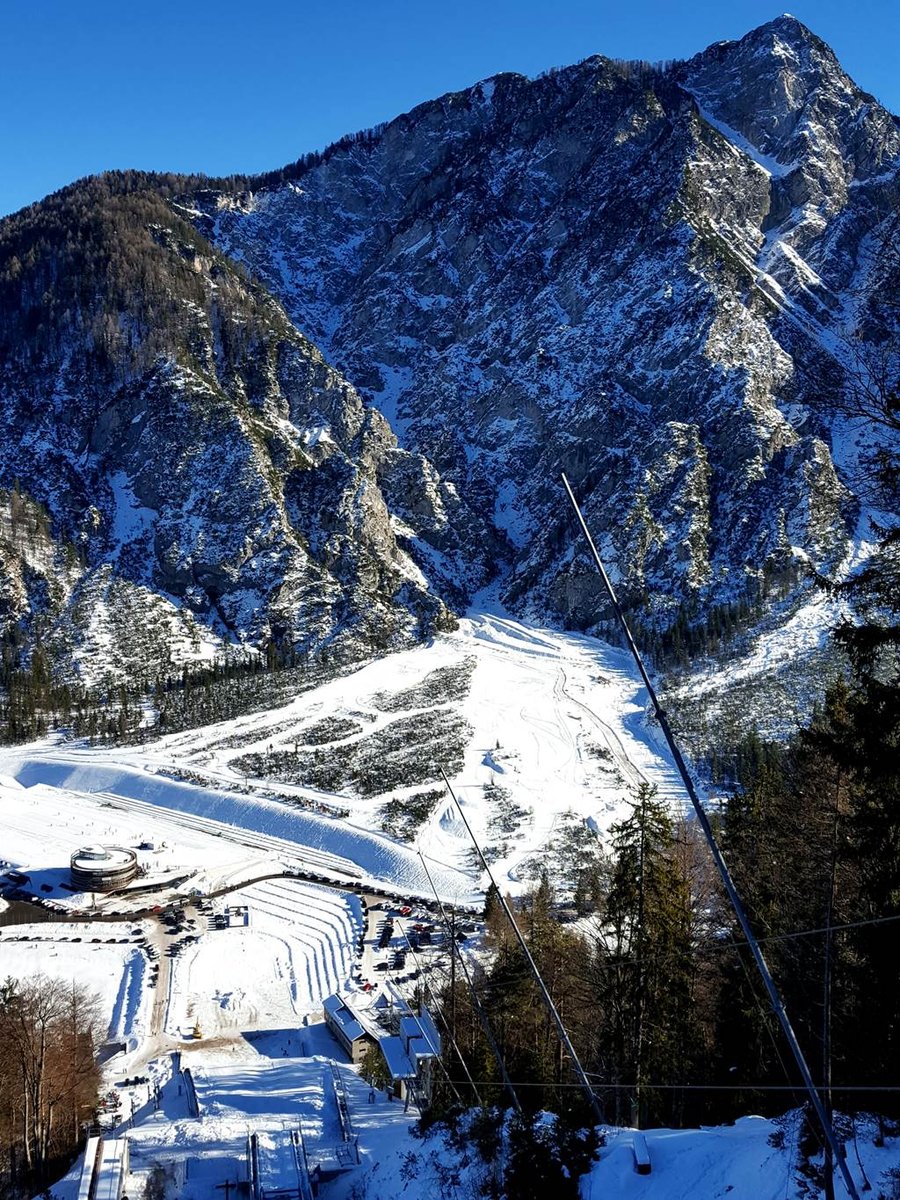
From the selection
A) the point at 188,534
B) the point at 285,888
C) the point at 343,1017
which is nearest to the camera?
the point at 343,1017

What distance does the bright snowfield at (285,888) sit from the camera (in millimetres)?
21312

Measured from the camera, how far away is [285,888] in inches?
2512

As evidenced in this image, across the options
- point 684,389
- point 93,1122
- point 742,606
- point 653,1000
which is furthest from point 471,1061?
point 684,389

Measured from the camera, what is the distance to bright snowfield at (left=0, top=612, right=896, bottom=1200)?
21312 mm

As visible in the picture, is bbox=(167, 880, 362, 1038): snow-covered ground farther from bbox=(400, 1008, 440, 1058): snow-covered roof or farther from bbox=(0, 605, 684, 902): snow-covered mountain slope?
bbox=(400, 1008, 440, 1058): snow-covered roof

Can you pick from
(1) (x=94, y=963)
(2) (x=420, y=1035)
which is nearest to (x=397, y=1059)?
(2) (x=420, y=1035)

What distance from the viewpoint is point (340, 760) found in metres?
93.6

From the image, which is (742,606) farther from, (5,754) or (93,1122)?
(93,1122)

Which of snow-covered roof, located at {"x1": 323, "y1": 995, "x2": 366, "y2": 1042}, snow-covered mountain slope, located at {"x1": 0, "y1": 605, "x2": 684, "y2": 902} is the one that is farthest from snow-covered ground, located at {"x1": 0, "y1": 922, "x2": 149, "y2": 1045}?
snow-covered mountain slope, located at {"x1": 0, "y1": 605, "x2": 684, "y2": 902}

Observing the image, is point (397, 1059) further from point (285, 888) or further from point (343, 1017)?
point (285, 888)

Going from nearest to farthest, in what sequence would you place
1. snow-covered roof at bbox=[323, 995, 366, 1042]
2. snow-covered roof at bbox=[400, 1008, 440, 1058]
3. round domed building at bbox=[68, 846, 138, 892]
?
1. snow-covered roof at bbox=[400, 1008, 440, 1058]
2. snow-covered roof at bbox=[323, 995, 366, 1042]
3. round domed building at bbox=[68, 846, 138, 892]

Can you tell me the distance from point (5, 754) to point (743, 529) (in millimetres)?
138551

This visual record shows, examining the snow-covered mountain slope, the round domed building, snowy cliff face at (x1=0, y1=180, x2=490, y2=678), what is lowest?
the round domed building

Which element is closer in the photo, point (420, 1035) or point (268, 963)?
point (420, 1035)
